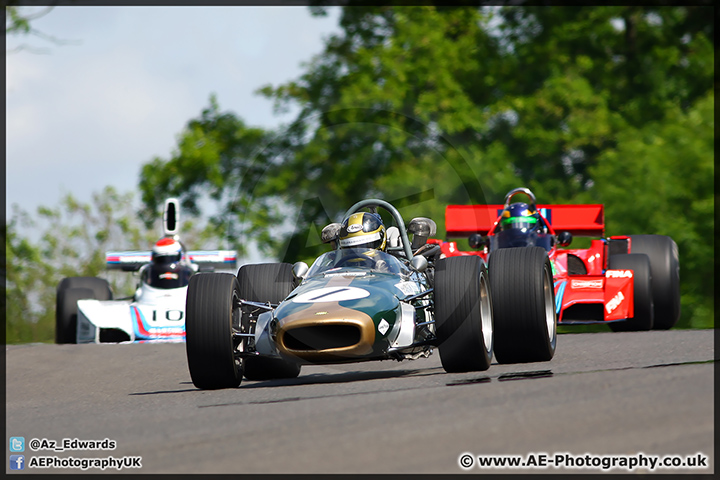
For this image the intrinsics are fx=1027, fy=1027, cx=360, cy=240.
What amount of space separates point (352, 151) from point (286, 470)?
87.7 ft

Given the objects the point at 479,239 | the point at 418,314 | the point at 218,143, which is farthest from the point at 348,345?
the point at 218,143

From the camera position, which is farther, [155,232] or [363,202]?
[155,232]

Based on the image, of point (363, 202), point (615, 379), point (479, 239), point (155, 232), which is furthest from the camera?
point (155, 232)

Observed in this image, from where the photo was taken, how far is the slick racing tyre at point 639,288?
50.3 feet

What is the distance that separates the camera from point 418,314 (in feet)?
31.6

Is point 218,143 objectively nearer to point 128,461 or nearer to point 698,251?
point 698,251

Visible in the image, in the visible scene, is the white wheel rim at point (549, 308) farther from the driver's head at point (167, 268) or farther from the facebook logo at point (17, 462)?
the driver's head at point (167, 268)

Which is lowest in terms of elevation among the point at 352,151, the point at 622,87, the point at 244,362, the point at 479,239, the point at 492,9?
the point at 244,362

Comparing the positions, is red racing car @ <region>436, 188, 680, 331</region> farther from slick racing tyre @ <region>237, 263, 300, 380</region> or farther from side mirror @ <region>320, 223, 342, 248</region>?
slick racing tyre @ <region>237, 263, 300, 380</region>

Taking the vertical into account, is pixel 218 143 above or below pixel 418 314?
above

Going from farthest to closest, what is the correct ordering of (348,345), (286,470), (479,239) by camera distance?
(479,239), (348,345), (286,470)
